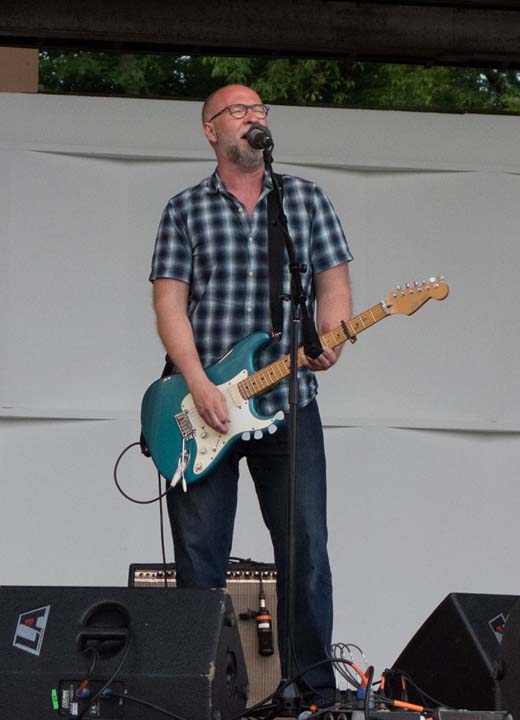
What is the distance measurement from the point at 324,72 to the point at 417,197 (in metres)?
1.30

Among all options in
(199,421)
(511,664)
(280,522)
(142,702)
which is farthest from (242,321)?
(511,664)

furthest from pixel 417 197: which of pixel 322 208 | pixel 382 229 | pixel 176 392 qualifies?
pixel 176 392

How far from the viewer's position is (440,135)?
5.45m

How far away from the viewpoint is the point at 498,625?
9.35 feet

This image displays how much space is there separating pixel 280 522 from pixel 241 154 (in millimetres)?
998

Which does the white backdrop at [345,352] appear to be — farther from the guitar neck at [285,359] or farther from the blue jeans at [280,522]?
the guitar neck at [285,359]

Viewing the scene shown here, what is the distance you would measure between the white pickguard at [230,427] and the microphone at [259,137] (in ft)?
2.00

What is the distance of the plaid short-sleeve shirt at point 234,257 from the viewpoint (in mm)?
3473

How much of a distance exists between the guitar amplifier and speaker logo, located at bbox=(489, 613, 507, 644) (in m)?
1.23

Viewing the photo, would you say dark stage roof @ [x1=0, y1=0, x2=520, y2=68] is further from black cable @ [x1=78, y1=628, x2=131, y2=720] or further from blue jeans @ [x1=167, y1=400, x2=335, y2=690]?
black cable @ [x1=78, y1=628, x2=131, y2=720]

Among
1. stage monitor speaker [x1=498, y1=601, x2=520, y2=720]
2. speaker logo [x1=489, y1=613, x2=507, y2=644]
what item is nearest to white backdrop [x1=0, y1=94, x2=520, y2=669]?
speaker logo [x1=489, y1=613, x2=507, y2=644]

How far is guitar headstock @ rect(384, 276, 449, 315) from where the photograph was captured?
11.2 feet

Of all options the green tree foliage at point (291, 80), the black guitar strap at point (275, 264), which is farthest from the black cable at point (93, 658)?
the green tree foliage at point (291, 80)

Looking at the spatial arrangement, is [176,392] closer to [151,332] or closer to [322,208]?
[322,208]
